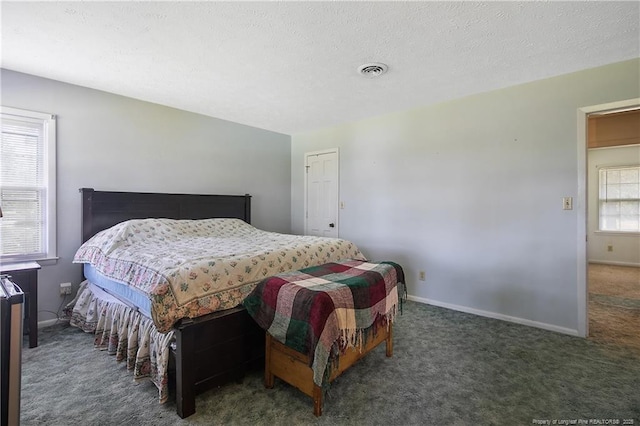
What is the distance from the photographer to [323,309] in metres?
1.65

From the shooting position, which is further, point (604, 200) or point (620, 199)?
point (604, 200)

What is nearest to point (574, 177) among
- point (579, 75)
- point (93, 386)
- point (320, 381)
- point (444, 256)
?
point (579, 75)

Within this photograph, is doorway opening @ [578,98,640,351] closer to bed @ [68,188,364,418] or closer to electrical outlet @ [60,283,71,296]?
bed @ [68,188,364,418]

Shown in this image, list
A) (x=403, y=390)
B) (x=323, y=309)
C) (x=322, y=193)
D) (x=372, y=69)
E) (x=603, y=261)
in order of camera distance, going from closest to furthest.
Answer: (x=323, y=309)
(x=403, y=390)
(x=372, y=69)
(x=322, y=193)
(x=603, y=261)

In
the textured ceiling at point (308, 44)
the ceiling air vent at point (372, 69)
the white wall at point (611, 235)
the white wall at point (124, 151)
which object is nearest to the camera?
the textured ceiling at point (308, 44)

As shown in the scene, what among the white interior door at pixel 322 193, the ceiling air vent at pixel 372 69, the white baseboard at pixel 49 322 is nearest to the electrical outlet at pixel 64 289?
the white baseboard at pixel 49 322

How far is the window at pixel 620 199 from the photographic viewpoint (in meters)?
5.69

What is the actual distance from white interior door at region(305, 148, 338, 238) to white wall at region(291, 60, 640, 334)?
1.43 feet

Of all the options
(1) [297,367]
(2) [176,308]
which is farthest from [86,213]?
(1) [297,367]

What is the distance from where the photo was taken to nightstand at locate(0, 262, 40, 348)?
2451 millimetres

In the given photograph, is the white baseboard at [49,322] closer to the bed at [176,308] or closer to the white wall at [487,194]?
the bed at [176,308]

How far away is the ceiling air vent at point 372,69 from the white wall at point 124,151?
2408 mm

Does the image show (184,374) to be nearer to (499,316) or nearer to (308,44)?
(308,44)

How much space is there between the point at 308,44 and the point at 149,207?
2579 millimetres
